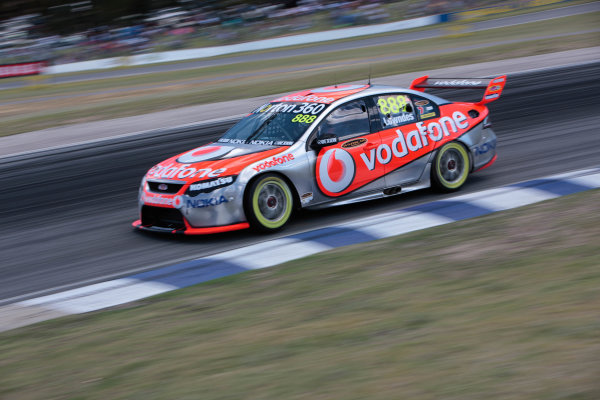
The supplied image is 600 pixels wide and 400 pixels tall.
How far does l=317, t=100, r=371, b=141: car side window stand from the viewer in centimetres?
775

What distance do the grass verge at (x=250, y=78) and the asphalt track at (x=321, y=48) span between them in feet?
3.17

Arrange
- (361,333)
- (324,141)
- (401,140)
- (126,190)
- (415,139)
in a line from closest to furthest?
(361,333), (324,141), (401,140), (415,139), (126,190)

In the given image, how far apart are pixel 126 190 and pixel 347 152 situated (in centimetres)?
370

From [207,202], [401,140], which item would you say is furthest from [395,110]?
[207,202]

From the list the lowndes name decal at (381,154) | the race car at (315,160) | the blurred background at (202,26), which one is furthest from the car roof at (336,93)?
the blurred background at (202,26)

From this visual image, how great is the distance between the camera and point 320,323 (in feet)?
15.3

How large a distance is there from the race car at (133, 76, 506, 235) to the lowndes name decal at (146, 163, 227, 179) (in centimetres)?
1

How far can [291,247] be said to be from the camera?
6.77 m

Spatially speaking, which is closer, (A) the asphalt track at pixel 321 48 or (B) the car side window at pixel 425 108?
(B) the car side window at pixel 425 108

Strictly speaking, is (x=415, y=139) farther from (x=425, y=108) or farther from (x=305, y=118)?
(x=305, y=118)

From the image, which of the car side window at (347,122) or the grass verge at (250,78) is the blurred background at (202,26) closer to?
the grass verge at (250,78)

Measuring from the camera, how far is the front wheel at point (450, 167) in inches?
332

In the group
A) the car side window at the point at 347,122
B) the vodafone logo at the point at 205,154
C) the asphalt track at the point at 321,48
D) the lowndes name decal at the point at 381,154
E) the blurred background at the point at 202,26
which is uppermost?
the blurred background at the point at 202,26

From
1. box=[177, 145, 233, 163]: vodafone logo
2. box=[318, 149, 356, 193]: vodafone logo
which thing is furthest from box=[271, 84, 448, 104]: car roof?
box=[177, 145, 233, 163]: vodafone logo
